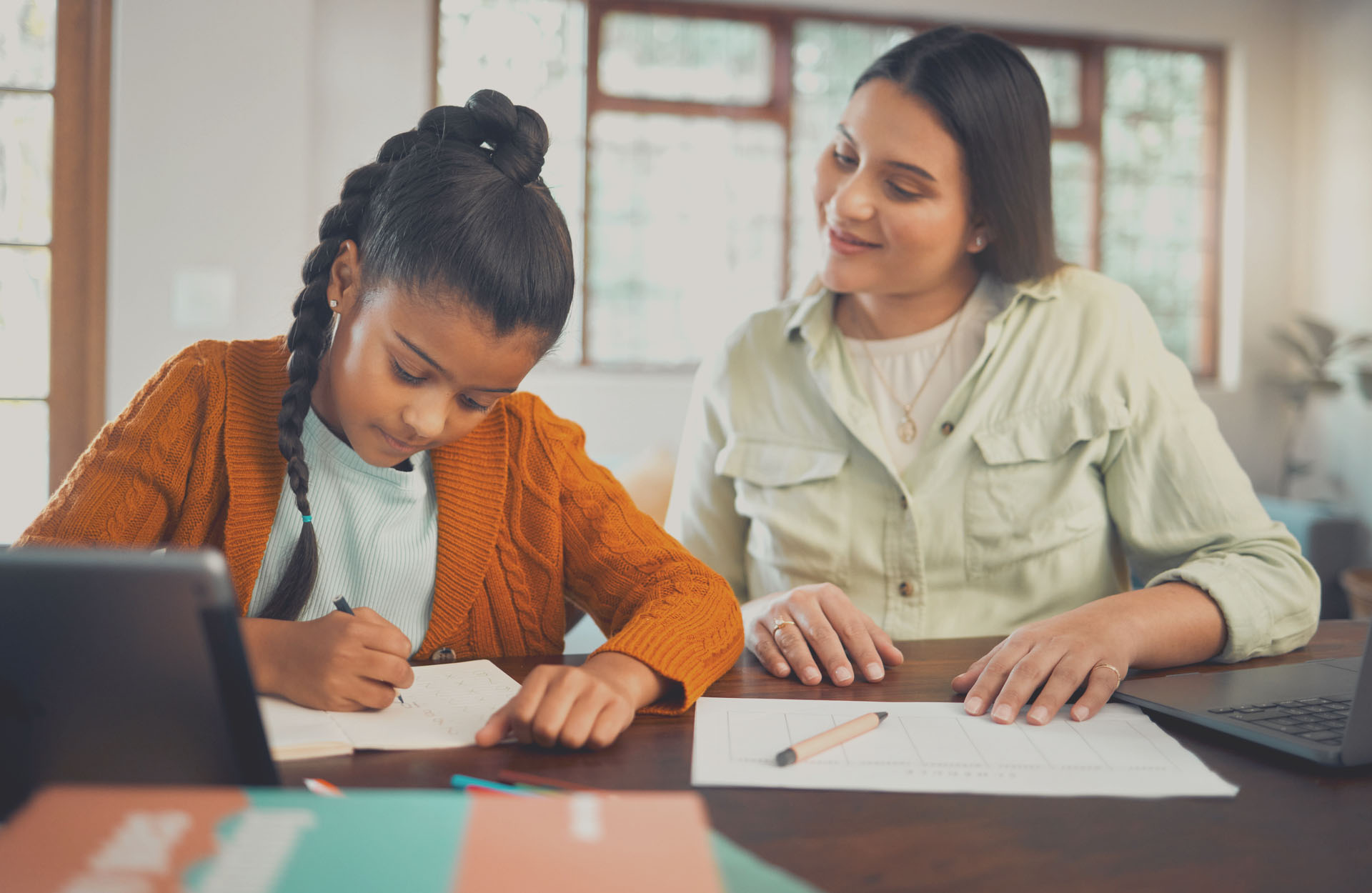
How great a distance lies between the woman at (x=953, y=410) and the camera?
1.36 metres

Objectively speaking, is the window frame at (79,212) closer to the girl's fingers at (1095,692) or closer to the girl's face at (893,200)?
the girl's face at (893,200)

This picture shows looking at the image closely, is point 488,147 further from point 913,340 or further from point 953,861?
point 953,861

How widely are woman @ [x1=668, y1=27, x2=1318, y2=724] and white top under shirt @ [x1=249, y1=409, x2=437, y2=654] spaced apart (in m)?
0.52

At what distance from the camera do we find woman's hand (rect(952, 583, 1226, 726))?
86 cm

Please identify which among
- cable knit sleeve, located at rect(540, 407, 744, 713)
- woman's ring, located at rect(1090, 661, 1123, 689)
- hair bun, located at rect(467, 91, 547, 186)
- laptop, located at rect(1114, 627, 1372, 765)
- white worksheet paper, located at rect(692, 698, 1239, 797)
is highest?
hair bun, located at rect(467, 91, 547, 186)

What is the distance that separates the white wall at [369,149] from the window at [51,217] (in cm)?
12

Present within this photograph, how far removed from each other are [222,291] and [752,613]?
2.88 m

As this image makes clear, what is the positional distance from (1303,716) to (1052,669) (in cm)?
19

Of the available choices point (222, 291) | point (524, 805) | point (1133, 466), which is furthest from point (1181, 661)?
point (222, 291)

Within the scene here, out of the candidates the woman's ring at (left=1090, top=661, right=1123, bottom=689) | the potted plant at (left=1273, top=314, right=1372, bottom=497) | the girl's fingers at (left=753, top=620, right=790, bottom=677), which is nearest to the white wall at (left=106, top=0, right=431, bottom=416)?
the girl's fingers at (left=753, top=620, right=790, bottom=677)

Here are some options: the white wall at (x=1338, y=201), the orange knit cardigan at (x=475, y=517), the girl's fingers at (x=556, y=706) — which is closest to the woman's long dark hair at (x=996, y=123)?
the orange knit cardigan at (x=475, y=517)

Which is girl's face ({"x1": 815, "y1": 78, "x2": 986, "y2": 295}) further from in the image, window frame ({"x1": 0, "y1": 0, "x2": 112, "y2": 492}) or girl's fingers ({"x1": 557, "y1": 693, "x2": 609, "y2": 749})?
window frame ({"x1": 0, "y1": 0, "x2": 112, "y2": 492})

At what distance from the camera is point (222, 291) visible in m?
3.42

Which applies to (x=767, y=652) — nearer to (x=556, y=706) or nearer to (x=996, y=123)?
(x=556, y=706)
